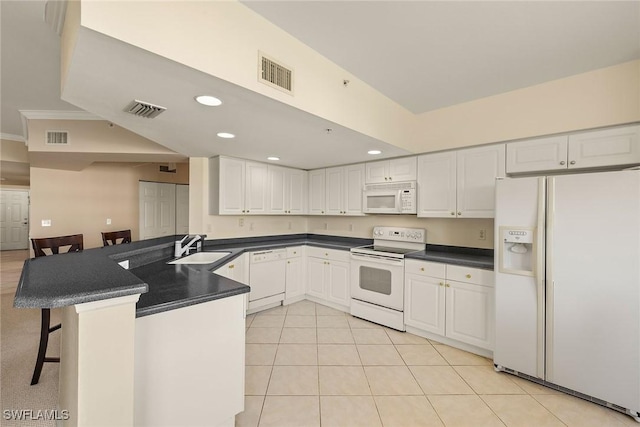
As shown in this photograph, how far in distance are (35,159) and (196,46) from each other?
15.5ft

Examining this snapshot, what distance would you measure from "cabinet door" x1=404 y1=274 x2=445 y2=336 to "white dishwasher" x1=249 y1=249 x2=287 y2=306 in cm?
174

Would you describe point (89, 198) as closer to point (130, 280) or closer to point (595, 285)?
point (130, 280)

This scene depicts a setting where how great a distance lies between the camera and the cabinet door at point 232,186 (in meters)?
3.67

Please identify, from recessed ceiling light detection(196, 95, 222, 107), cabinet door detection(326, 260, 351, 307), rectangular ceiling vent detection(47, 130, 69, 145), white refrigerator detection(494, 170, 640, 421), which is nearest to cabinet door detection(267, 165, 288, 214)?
cabinet door detection(326, 260, 351, 307)

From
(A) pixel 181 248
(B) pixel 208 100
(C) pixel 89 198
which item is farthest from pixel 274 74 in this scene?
(C) pixel 89 198

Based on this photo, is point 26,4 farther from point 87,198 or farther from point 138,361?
point 87,198

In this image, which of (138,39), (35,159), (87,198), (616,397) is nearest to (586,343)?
(616,397)

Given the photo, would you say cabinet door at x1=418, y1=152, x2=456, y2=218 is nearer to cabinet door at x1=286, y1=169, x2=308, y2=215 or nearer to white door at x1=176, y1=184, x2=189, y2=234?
cabinet door at x1=286, y1=169, x2=308, y2=215

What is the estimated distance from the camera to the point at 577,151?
7.84 feet

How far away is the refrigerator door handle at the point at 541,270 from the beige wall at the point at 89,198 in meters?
6.14

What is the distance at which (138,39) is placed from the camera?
3.93ft

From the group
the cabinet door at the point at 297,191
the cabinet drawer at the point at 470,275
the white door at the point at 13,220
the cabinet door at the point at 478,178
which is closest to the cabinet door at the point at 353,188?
the cabinet door at the point at 297,191

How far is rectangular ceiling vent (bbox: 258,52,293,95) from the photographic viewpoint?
1.66 metres

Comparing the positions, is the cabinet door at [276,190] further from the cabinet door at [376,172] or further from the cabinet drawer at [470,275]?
the cabinet drawer at [470,275]
